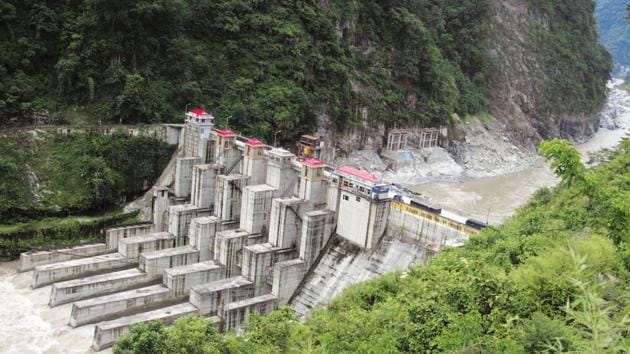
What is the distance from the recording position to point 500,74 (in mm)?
81812

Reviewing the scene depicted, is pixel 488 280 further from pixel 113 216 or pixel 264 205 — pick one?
pixel 113 216

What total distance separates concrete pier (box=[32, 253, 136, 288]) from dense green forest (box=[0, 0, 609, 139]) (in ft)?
42.1

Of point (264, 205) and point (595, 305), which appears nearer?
point (595, 305)

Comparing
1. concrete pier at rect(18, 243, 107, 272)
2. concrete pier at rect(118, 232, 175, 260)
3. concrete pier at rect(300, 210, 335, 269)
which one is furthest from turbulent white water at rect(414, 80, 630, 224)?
concrete pier at rect(18, 243, 107, 272)

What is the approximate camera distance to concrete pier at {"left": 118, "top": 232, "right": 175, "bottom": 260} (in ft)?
108

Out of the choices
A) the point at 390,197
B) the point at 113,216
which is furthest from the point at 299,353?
the point at 113,216

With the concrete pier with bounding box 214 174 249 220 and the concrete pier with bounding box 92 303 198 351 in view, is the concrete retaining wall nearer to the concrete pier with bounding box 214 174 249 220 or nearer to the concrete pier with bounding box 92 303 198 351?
the concrete pier with bounding box 92 303 198 351

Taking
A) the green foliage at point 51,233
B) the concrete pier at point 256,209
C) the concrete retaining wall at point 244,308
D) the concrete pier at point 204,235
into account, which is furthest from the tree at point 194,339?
the green foliage at point 51,233

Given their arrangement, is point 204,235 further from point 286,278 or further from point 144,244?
point 286,278

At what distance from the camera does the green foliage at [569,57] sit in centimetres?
8875

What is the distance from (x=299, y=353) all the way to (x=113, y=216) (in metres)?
25.7

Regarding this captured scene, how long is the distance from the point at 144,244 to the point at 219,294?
7.63 meters

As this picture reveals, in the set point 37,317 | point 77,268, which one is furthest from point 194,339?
point 77,268

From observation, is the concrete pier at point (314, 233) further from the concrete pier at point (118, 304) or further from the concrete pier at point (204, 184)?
the concrete pier at point (204, 184)
